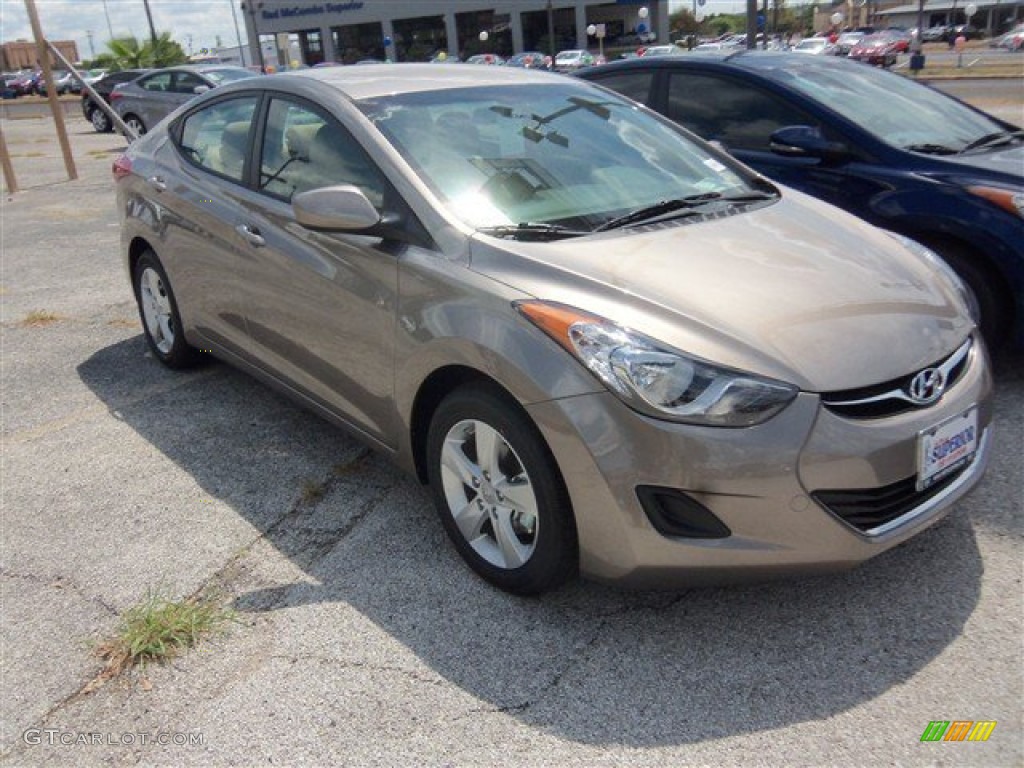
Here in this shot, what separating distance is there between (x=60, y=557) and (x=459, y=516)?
60.7 inches

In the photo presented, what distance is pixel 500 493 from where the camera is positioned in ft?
9.14

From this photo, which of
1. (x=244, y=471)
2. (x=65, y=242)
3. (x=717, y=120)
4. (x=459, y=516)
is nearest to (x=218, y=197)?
(x=244, y=471)

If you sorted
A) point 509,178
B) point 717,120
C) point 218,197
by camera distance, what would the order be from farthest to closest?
point 717,120
point 218,197
point 509,178

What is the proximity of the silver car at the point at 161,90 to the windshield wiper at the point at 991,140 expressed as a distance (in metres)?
13.2

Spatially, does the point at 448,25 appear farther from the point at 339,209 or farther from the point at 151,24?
the point at 339,209

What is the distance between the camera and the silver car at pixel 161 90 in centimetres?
1584

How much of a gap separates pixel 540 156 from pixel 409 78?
764 mm

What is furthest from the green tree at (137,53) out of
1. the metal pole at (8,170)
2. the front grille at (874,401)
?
the front grille at (874,401)

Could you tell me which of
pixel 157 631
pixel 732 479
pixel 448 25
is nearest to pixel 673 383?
pixel 732 479

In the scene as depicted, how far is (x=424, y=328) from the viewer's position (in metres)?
2.90

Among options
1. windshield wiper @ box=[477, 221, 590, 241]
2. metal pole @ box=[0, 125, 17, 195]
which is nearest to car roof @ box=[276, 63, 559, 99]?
windshield wiper @ box=[477, 221, 590, 241]

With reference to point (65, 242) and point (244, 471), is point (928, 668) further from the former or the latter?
point (65, 242)

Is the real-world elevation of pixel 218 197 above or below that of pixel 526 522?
above

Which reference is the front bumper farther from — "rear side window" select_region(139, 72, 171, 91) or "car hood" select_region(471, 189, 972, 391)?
"rear side window" select_region(139, 72, 171, 91)
